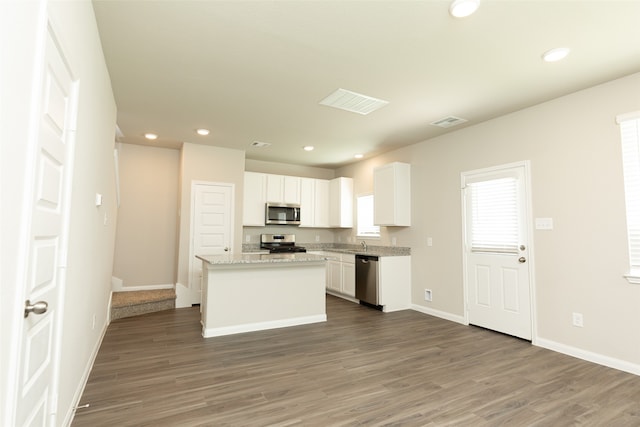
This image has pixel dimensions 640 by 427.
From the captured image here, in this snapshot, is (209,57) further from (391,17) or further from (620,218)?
(620,218)

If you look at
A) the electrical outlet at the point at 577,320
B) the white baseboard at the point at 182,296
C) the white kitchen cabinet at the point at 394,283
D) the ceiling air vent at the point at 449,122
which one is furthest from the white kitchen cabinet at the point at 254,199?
the electrical outlet at the point at 577,320

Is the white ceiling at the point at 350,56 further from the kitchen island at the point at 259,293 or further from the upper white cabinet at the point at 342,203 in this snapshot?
the upper white cabinet at the point at 342,203

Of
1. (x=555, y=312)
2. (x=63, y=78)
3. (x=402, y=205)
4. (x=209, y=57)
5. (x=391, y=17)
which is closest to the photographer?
(x=63, y=78)

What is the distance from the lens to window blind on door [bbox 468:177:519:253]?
400 cm

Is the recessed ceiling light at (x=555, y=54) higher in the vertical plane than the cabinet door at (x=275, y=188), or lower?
higher

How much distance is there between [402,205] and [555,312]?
259cm

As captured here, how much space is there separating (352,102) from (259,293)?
2690 millimetres

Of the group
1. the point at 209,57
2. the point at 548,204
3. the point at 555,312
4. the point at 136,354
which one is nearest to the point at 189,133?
the point at 209,57

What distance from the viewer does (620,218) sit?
306cm

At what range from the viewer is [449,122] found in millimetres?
4422

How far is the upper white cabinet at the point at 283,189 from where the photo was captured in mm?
6461

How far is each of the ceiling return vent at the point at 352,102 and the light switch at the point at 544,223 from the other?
89.5 inches

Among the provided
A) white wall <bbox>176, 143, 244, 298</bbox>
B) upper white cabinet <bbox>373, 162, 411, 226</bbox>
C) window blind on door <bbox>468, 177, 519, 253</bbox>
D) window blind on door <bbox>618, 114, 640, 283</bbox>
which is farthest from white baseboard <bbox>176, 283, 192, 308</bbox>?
window blind on door <bbox>618, 114, 640, 283</bbox>

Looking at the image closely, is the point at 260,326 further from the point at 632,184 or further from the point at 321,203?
the point at 632,184
